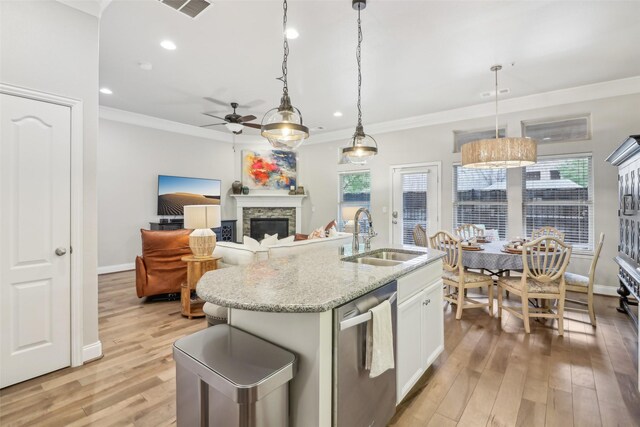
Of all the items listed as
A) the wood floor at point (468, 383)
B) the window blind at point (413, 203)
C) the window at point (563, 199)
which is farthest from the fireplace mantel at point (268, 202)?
the window at point (563, 199)

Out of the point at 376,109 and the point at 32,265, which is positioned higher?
the point at 376,109

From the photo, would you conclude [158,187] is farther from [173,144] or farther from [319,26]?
[319,26]

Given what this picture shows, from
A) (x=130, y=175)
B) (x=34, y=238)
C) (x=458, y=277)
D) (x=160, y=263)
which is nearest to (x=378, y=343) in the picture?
(x=458, y=277)

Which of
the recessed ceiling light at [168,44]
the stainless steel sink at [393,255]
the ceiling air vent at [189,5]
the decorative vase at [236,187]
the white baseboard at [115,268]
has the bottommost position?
the white baseboard at [115,268]

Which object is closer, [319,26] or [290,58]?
[319,26]

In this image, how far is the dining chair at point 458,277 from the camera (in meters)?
3.40

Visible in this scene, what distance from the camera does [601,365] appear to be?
2422 millimetres

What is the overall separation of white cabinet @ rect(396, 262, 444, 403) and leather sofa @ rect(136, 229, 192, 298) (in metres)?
3.19

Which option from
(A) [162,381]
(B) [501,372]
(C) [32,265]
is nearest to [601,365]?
(B) [501,372]

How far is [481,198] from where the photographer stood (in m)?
5.34

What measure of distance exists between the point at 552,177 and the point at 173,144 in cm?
714

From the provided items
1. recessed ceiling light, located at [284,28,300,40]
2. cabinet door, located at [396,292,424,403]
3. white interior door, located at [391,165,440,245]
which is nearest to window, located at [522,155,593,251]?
white interior door, located at [391,165,440,245]

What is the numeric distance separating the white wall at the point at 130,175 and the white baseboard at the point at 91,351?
3622mm

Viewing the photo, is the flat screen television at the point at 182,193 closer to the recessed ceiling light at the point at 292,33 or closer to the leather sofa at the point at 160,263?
the leather sofa at the point at 160,263
